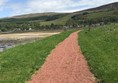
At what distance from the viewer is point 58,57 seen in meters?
23.8

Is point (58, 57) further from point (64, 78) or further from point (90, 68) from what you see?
point (64, 78)

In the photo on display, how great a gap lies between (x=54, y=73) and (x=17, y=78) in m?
1.99

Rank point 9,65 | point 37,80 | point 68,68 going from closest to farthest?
point 37,80
point 68,68
point 9,65

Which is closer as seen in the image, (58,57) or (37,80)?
(37,80)

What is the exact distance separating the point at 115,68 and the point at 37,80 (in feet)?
14.7

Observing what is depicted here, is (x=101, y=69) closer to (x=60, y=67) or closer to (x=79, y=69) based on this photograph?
(x=79, y=69)

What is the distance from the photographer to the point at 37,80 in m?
16.0

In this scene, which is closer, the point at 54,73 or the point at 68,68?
the point at 54,73

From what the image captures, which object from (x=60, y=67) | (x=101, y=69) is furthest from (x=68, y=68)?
(x=101, y=69)

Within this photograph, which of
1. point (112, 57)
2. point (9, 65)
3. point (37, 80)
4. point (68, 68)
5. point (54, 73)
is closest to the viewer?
point (37, 80)

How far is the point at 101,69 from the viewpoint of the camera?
1802 cm

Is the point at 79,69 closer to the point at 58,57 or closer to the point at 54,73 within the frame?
the point at 54,73

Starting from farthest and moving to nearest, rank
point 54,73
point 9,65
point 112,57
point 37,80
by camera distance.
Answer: point 112,57, point 9,65, point 54,73, point 37,80

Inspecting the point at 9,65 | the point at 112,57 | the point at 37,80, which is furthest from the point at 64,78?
the point at 112,57
